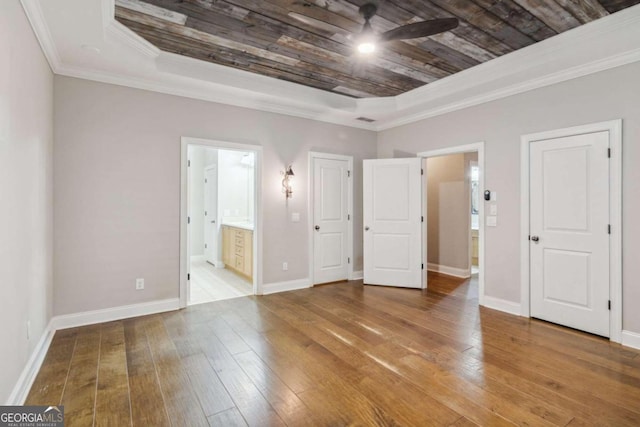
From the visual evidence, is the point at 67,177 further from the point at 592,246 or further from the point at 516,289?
the point at 592,246

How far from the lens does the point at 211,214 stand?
274 inches

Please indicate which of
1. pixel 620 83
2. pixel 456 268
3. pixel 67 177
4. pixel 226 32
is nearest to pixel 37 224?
pixel 67 177

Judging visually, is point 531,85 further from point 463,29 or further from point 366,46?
point 366,46

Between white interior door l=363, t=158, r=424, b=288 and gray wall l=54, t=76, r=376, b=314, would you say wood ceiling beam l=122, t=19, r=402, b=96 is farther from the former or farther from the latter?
white interior door l=363, t=158, r=424, b=288

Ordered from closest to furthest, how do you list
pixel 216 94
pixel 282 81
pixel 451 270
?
pixel 216 94, pixel 282 81, pixel 451 270

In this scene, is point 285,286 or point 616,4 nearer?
point 616,4

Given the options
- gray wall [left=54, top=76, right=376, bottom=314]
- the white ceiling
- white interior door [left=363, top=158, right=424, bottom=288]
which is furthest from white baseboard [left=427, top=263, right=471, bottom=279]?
gray wall [left=54, top=76, right=376, bottom=314]

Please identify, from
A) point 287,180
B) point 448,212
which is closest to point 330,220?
point 287,180

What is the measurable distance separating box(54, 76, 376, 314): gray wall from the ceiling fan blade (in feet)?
8.23

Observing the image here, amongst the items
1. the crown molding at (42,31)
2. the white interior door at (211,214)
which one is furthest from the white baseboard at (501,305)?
the crown molding at (42,31)

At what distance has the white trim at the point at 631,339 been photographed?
9.62ft

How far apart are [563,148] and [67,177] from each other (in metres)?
5.24

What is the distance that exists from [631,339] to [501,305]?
120cm

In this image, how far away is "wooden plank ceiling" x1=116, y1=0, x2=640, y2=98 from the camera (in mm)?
2604
